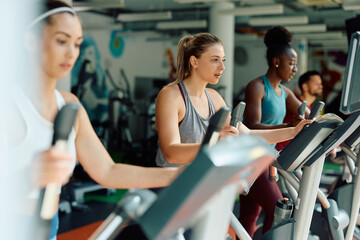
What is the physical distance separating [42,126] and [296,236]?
117cm

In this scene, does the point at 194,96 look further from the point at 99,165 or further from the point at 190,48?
the point at 99,165

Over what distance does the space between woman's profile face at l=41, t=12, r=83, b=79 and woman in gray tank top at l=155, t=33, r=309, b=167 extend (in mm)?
638

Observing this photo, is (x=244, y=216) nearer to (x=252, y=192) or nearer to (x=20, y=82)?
(x=252, y=192)

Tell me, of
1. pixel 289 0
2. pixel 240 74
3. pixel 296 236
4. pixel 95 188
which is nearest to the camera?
pixel 296 236

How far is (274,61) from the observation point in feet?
8.13

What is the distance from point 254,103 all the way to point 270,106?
11 cm

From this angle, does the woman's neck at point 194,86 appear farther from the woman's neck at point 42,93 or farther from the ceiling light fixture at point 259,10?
the ceiling light fixture at point 259,10

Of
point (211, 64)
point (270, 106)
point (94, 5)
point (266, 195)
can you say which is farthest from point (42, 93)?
point (94, 5)

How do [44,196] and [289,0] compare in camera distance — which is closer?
[44,196]

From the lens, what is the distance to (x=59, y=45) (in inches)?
41.9

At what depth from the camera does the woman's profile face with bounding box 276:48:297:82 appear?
2434 millimetres

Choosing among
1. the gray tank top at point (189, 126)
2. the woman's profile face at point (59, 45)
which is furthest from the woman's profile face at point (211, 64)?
the woman's profile face at point (59, 45)

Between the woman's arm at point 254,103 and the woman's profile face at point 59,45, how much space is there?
4.66 ft

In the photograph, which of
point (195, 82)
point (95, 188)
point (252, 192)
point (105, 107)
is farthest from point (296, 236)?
point (105, 107)
